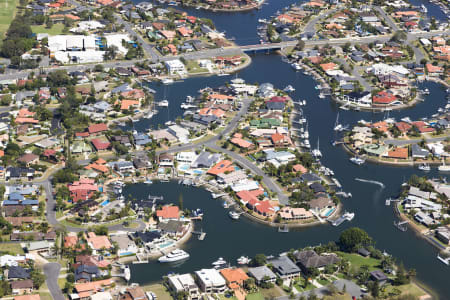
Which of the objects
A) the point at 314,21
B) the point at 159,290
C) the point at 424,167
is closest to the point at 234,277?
the point at 159,290

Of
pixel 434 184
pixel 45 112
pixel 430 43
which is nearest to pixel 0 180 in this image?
pixel 45 112

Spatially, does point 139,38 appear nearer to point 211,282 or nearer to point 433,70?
point 433,70

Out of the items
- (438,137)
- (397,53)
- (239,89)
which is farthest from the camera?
(397,53)

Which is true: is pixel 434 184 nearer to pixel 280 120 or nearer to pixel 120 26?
pixel 280 120

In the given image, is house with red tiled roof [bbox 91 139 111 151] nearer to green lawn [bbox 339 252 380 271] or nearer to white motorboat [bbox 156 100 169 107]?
A: white motorboat [bbox 156 100 169 107]

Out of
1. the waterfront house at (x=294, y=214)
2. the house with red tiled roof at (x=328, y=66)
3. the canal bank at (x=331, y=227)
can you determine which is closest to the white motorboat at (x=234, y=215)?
the canal bank at (x=331, y=227)

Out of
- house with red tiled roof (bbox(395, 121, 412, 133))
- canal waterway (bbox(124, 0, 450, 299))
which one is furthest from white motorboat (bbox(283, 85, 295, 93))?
house with red tiled roof (bbox(395, 121, 412, 133))

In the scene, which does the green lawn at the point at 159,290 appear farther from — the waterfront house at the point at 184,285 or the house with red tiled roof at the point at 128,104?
the house with red tiled roof at the point at 128,104
